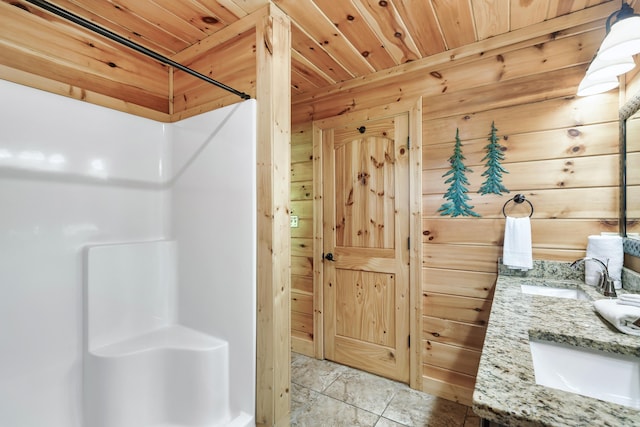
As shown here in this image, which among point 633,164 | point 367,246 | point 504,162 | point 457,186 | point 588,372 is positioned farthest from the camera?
point 367,246

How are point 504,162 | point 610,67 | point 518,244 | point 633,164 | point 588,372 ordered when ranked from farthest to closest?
point 504,162
point 518,244
point 633,164
point 610,67
point 588,372

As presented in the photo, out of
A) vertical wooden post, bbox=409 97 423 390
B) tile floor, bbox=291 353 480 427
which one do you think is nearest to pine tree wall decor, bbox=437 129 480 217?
vertical wooden post, bbox=409 97 423 390

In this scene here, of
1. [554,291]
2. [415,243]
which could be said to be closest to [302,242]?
[415,243]

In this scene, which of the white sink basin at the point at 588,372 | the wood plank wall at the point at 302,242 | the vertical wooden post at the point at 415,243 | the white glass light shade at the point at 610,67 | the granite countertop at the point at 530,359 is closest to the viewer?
the granite countertop at the point at 530,359

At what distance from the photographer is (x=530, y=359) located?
32.6 inches

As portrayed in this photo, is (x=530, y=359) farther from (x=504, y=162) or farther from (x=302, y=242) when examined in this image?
(x=302, y=242)

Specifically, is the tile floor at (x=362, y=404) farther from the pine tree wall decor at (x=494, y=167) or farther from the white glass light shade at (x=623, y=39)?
the white glass light shade at (x=623, y=39)

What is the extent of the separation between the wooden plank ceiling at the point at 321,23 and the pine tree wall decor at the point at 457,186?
2.18 ft

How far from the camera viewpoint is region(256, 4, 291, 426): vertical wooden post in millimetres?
1528

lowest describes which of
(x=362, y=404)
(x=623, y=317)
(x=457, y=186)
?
(x=362, y=404)

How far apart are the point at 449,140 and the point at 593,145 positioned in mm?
760

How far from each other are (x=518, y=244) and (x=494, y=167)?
1.65 ft

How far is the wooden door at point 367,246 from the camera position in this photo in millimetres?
2293

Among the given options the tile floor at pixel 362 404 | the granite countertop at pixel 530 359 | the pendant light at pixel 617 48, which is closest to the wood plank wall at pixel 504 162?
the tile floor at pixel 362 404
